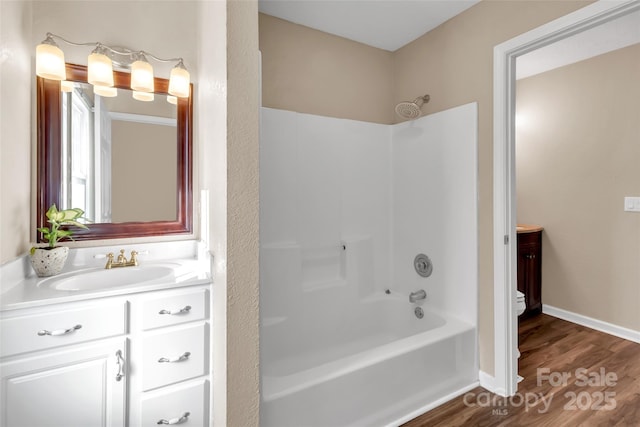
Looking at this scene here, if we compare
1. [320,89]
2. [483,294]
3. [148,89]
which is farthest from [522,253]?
[148,89]

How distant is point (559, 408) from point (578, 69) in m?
2.99

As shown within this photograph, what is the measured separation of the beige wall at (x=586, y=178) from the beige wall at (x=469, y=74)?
5.51ft

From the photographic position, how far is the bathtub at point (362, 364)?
1435 millimetres

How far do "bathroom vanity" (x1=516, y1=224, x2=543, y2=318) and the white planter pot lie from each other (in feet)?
11.5

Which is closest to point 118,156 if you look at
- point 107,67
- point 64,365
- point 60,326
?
point 107,67

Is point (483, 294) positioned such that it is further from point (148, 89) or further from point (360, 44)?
point (148, 89)

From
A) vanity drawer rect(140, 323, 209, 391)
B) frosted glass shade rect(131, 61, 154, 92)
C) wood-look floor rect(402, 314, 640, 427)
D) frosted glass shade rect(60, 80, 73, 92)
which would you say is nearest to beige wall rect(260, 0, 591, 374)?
wood-look floor rect(402, 314, 640, 427)

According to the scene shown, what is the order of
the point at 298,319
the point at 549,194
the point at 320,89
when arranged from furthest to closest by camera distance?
the point at 549,194 → the point at 320,89 → the point at 298,319

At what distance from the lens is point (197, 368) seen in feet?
4.90

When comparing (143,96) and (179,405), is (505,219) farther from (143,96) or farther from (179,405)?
(143,96)

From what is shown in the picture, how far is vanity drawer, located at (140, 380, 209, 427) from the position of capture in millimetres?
1396

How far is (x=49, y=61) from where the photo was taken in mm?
1588

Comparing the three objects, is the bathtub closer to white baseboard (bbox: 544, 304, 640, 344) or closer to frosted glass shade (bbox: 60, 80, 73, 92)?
white baseboard (bbox: 544, 304, 640, 344)

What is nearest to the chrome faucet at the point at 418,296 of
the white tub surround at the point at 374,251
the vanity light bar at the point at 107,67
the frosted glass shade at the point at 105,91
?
the white tub surround at the point at 374,251
